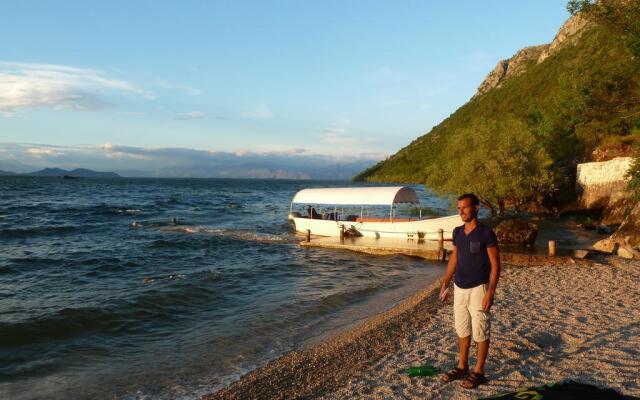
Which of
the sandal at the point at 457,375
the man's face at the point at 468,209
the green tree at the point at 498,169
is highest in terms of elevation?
the green tree at the point at 498,169

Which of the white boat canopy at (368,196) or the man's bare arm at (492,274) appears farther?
the white boat canopy at (368,196)

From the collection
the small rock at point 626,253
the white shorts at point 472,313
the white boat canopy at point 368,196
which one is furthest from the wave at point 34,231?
the small rock at point 626,253

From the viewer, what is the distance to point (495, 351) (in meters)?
8.25

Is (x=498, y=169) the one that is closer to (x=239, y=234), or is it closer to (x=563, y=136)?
(x=563, y=136)

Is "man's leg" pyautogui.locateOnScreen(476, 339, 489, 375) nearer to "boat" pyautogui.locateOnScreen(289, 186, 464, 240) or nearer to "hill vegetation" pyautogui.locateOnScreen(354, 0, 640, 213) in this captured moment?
"boat" pyautogui.locateOnScreen(289, 186, 464, 240)

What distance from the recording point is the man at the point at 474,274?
6254mm

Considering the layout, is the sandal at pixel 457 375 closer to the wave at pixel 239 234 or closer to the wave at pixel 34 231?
the wave at pixel 239 234

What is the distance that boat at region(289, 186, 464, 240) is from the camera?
25531mm

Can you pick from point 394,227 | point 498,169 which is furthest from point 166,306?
point 498,169

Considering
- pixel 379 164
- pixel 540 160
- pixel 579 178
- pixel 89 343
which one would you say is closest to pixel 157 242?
pixel 89 343

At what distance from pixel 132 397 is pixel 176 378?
90cm

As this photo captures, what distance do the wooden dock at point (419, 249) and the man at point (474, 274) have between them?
1332 cm

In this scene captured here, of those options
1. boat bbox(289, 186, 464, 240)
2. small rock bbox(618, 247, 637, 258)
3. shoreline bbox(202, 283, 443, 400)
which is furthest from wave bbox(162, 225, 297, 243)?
shoreline bbox(202, 283, 443, 400)

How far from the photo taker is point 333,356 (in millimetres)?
9133
